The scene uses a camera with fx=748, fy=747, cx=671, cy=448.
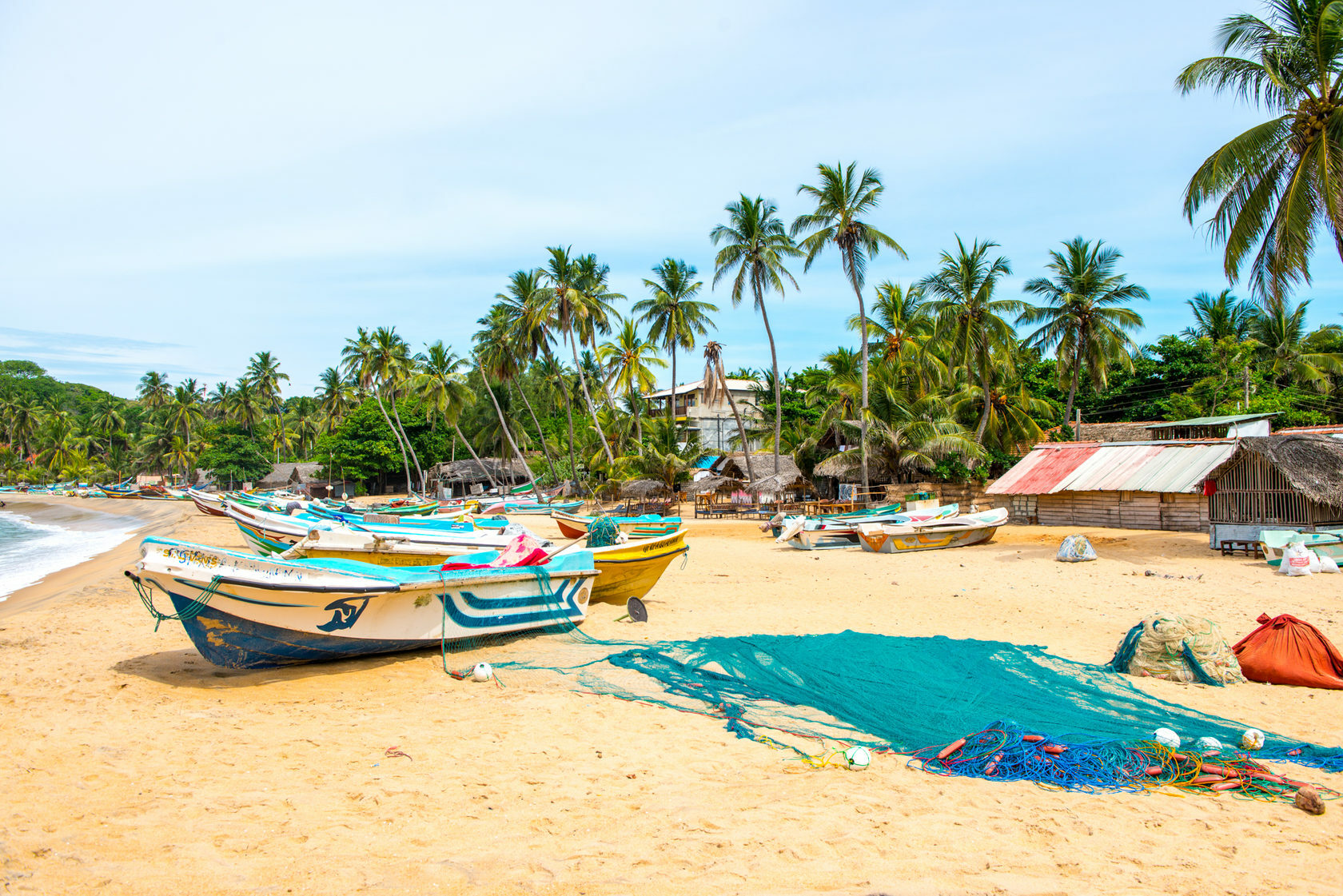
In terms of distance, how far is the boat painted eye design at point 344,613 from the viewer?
24.3 feet

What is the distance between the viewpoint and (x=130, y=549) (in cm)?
2431

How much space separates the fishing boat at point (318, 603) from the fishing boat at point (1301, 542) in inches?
521

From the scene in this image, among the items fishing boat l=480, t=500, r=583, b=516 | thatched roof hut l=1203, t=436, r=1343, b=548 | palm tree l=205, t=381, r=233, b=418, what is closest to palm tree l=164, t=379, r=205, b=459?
palm tree l=205, t=381, r=233, b=418

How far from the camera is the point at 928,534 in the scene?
1900cm

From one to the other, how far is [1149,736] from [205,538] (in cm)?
2963

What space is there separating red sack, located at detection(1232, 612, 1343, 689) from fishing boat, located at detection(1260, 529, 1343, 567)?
7593mm

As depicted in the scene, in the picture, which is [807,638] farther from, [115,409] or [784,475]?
[115,409]

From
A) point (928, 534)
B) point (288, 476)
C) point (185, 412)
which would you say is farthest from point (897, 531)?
point (185, 412)

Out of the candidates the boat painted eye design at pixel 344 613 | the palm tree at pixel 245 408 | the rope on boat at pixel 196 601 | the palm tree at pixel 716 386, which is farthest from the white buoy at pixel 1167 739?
the palm tree at pixel 245 408

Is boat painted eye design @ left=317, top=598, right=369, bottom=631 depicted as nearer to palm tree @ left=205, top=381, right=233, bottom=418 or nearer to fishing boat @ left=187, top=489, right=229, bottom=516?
fishing boat @ left=187, top=489, right=229, bottom=516

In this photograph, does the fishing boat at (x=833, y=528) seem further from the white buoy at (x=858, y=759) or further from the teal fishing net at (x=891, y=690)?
the white buoy at (x=858, y=759)

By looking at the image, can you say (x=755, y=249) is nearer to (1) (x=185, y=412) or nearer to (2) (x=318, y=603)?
(2) (x=318, y=603)

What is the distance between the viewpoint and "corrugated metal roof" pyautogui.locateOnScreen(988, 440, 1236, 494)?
18516mm

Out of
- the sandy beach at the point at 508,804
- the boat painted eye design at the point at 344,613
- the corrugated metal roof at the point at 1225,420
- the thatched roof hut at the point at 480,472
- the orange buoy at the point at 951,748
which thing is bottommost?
the sandy beach at the point at 508,804
